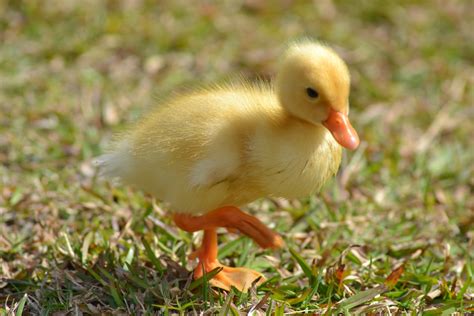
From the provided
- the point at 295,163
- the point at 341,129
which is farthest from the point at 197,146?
the point at 341,129

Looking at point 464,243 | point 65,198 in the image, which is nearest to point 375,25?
point 464,243

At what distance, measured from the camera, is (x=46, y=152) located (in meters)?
3.52

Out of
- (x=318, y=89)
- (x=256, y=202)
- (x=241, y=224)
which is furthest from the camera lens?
(x=256, y=202)

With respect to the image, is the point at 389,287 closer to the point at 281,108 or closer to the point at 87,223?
the point at 281,108

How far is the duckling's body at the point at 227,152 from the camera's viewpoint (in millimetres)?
2246

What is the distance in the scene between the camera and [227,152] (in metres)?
2.25

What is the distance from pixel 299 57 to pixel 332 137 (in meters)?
0.28

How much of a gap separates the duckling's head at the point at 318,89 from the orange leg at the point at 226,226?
1.23 ft

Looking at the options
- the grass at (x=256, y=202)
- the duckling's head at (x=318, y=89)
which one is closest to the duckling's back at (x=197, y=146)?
the duckling's head at (x=318, y=89)

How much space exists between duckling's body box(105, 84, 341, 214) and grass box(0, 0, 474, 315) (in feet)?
0.83

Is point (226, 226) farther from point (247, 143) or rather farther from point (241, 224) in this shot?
point (247, 143)

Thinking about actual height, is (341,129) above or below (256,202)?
above

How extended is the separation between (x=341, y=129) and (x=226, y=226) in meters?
0.48

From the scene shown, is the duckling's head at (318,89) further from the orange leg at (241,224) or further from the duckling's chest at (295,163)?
the orange leg at (241,224)
